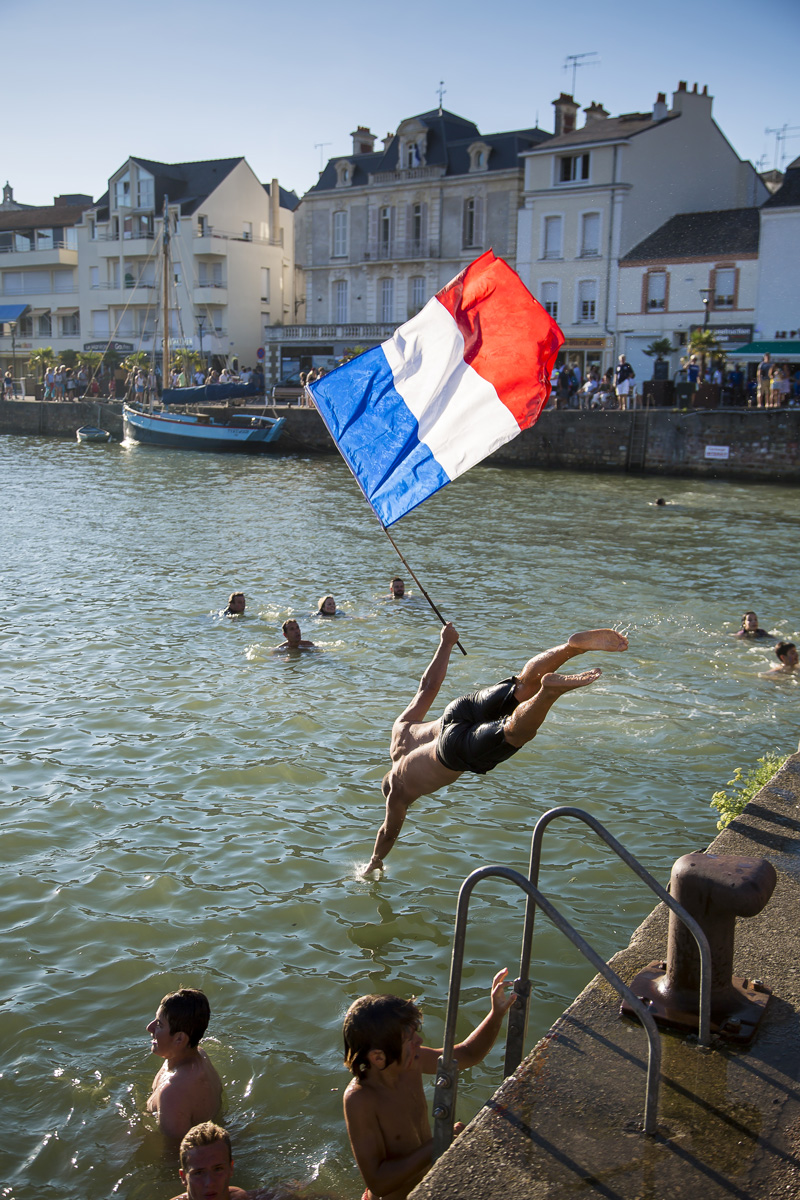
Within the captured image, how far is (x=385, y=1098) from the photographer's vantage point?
442cm

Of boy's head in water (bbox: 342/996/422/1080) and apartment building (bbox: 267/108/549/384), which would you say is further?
apartment building (bbox: 267/108/549/384)

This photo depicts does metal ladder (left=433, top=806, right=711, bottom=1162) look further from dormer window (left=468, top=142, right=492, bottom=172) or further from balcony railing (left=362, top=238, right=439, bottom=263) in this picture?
balcony railing (left=362, top=238, right=439, bottom=263)

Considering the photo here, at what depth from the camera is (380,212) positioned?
2414 inches

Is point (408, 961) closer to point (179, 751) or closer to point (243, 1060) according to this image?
point (243, 1060)

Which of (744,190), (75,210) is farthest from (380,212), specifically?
(75,210)

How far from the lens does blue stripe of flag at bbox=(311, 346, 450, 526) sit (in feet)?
26.3

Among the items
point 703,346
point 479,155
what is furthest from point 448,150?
point 703,346

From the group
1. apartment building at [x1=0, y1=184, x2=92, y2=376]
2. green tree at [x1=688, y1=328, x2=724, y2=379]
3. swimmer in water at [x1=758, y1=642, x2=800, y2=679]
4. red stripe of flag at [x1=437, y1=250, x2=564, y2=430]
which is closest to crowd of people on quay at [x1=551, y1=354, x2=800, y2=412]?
green tree at [x1=688, y1=328, x2=724, y2=379]

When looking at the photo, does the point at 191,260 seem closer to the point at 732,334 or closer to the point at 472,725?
the point at 732,334

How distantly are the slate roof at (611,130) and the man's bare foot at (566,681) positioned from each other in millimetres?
49136

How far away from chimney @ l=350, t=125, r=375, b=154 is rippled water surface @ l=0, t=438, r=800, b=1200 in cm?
4987

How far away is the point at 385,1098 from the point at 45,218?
80254mm

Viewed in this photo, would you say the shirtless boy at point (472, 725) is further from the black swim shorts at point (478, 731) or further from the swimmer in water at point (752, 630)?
the swimmer in water at point (752, 630)

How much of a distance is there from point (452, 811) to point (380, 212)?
57.1m
